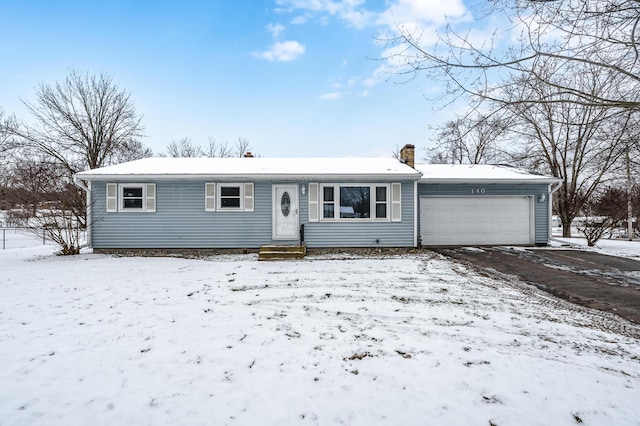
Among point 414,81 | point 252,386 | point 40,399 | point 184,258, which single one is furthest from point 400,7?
point 184,258

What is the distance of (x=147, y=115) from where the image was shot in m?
22.2

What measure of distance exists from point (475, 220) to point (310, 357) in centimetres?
1061

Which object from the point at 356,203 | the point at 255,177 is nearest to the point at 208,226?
the point at 255,177

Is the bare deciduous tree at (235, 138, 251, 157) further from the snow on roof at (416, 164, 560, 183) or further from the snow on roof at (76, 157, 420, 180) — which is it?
the snow on roof at (416, 164, 560, 183)

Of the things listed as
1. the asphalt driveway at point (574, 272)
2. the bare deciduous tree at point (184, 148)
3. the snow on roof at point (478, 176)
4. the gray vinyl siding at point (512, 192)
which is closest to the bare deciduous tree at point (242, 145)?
the bare deciduous tree at point (184, 148)

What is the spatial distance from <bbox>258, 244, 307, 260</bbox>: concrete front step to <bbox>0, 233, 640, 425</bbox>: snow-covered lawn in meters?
3.43

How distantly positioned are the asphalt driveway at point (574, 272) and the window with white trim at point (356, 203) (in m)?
2.67

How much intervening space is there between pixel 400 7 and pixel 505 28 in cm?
149

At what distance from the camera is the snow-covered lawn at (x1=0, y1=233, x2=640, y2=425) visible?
231cm

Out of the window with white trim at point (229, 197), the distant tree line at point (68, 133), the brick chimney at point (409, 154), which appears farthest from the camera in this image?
the distant tree line at point (68, 133)

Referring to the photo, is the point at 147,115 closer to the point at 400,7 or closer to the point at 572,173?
the point at 400,7

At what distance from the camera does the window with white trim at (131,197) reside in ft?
33.9

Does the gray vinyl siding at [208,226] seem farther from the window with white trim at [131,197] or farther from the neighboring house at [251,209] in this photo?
the window with white trim at [131,197]

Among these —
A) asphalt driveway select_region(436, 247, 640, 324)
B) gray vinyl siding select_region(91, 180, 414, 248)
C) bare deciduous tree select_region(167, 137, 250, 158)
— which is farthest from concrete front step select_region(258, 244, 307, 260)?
bare deciduous tree select_region(167, 137, 250, 158)
